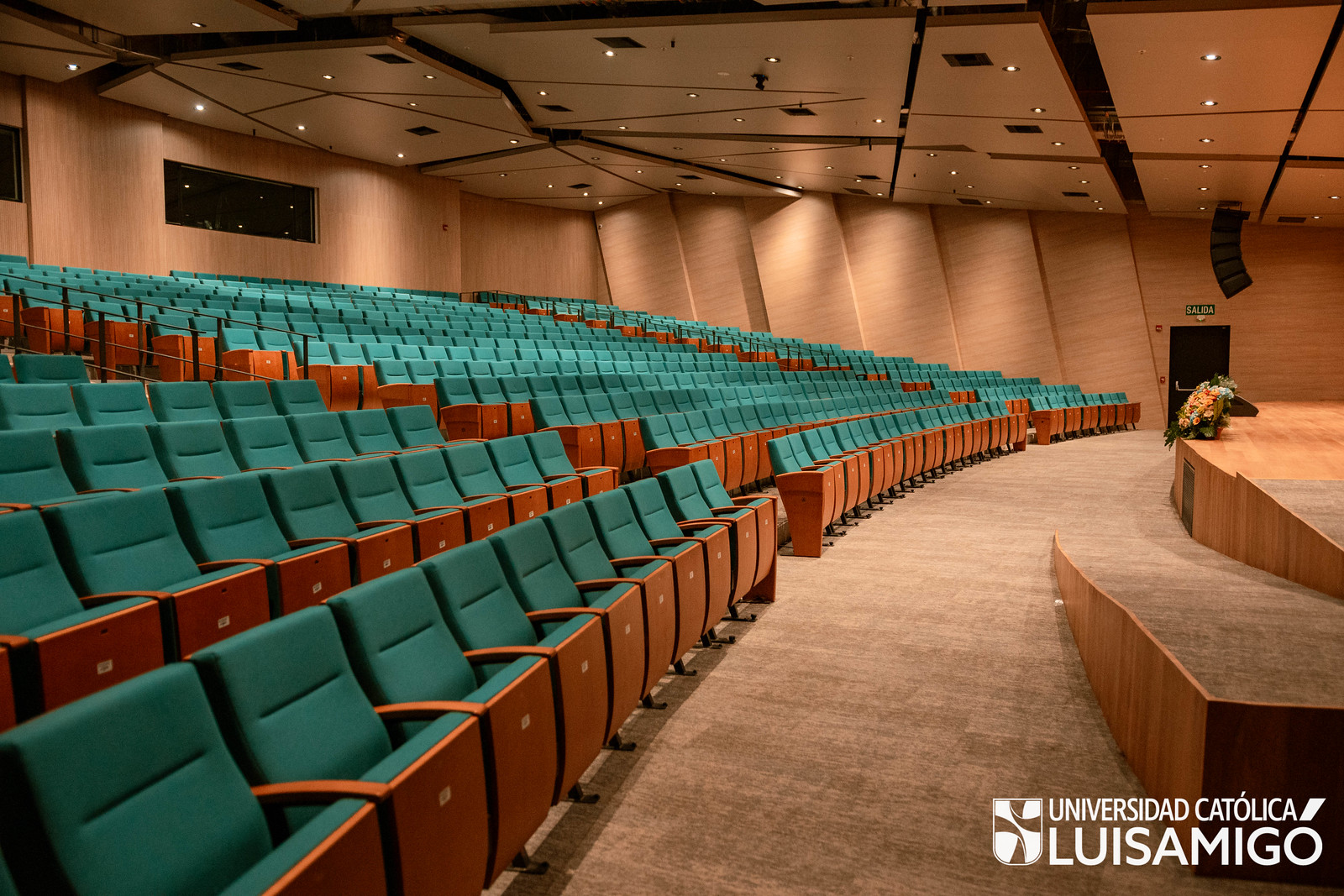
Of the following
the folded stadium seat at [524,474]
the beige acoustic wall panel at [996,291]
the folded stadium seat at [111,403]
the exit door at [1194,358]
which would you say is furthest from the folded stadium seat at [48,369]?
the exit door at [1194,358]

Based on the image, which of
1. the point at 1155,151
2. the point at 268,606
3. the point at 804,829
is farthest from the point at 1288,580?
the point at 1155,151

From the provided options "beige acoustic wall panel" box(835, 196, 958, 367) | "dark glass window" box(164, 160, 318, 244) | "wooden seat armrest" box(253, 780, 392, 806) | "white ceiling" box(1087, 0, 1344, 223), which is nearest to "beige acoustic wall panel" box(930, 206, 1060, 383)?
"beige acoustic wall panel" box(835, 196, 958, 367)

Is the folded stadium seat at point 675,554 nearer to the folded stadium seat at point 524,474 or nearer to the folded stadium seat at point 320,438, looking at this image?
the folded stadium seat at point 524,474

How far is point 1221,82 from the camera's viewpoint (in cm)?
581

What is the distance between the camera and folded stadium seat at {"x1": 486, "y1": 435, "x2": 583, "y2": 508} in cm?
319

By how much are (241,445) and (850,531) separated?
2.78m

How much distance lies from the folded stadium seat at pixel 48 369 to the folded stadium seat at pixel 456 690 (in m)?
2.52

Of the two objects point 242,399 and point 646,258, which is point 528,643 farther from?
point 646,258

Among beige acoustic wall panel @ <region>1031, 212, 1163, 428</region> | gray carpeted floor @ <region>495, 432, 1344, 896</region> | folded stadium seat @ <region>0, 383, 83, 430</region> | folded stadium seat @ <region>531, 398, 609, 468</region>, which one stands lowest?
gray carpeted floor @ <region>495, 432, 1344, 896</region>

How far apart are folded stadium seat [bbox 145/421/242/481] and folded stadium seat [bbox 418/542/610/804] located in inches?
→ 53.6

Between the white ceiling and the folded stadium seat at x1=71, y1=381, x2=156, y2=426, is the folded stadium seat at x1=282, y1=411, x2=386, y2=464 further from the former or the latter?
the white ceiling

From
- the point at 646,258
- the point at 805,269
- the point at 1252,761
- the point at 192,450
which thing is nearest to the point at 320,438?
the point at 192,450

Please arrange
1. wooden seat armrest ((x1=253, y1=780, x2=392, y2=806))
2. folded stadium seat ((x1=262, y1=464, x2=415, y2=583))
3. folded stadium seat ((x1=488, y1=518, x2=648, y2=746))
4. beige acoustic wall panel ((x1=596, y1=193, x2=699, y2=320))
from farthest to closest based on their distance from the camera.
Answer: beige acoustic wall panel ((x1=596, y1=193, x2=699, y2=320)) < folded stadium seat ((x1=262, y1=464, x2=415, y2=583)) < folded stadium seat ((x1=488, y1=518, x2=648, y2=746)) < wooden seat armrest ((x1=253, y1=780, x2=392, y2=806))

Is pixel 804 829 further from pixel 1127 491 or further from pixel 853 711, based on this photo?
pixel 1127 491
